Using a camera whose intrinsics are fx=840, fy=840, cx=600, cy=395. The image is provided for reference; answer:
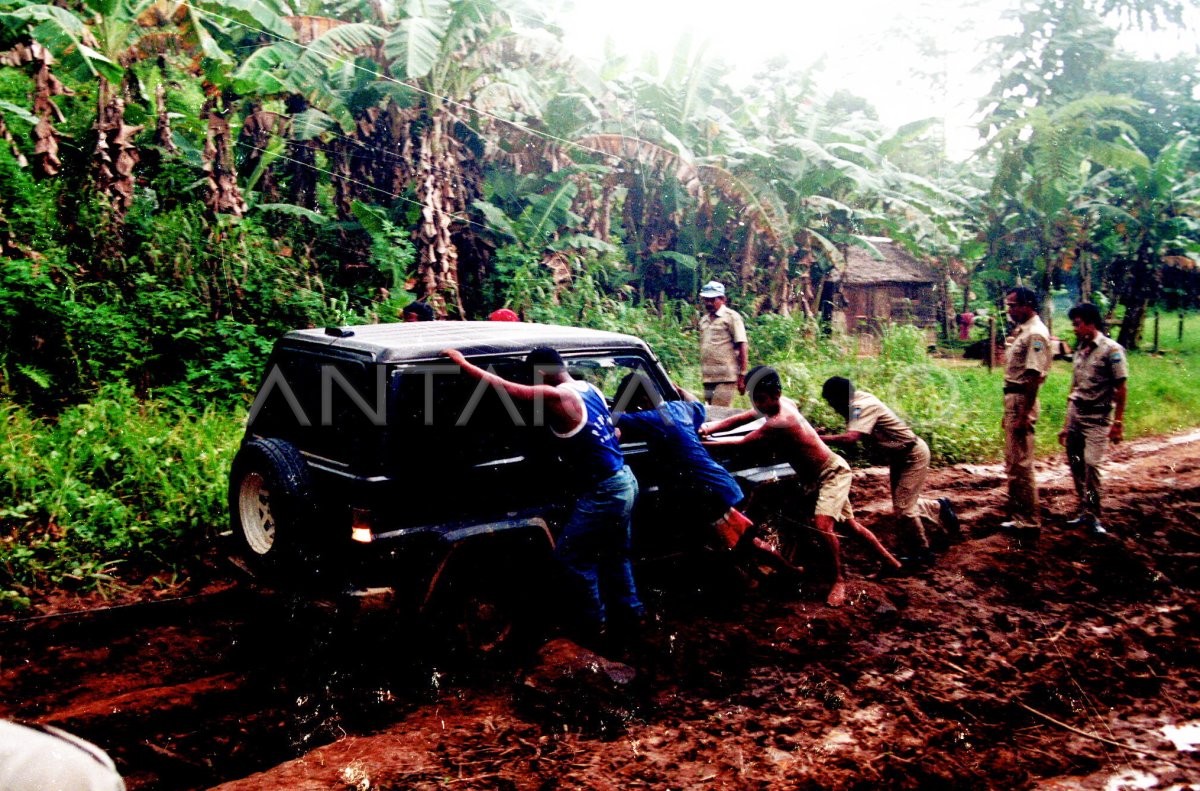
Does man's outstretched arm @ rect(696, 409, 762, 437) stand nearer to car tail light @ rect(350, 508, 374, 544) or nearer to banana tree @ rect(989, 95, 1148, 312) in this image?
car tail light @ rect(350, 508, 374, 544)

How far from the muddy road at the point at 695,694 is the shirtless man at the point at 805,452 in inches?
14.0

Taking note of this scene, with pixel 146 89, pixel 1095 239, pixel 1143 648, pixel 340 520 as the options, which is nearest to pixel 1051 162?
pixel 1095 239

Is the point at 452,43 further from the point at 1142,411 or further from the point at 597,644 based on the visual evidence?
the point at 1142,411

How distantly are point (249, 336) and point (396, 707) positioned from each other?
599 cm

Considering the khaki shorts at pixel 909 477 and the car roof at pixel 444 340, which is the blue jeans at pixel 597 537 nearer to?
the car roof at pixel 444 340

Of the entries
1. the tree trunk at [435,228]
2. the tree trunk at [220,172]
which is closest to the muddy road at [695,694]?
the tree trunk at [220,172]

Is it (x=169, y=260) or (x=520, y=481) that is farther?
(x=169, y=260)

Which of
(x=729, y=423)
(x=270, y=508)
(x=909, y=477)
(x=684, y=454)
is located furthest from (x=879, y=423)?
(x=270, y=508)

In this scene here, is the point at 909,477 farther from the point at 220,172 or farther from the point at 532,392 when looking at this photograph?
the point at 220,172

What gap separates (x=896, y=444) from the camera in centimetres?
605

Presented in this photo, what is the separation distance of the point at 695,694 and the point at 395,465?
1.86 metres

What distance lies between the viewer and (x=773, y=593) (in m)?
5.68

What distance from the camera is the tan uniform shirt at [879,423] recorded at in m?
5.89

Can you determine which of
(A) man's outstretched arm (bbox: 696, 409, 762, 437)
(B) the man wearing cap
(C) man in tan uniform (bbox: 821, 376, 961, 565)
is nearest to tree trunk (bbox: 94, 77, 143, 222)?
(B) the man wearing cap
